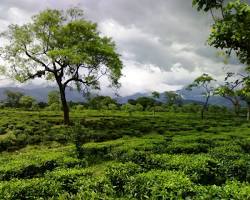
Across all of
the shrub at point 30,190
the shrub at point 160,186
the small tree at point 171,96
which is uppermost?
the small tree at point 171,96

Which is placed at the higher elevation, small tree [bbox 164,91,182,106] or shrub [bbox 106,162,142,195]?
small tree [bbox 164,91,182,106]

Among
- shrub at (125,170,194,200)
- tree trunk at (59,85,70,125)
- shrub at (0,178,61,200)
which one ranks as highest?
tree trunk at (59,85,70,125)

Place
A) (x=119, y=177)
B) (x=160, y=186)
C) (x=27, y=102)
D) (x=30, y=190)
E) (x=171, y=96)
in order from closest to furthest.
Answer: (x=160, y=186) → (x=30, y=190) → (x=119, y=177) → (x=27, y=102) → (x=171, y=96)

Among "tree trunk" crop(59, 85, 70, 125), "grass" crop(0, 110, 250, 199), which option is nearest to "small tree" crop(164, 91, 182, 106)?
"tree trunk" crop(59, 85, 70, 125)

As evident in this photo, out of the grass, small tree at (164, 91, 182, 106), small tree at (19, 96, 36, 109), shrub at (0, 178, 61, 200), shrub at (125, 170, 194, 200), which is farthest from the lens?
small tree at (164, 91, 182, 106)

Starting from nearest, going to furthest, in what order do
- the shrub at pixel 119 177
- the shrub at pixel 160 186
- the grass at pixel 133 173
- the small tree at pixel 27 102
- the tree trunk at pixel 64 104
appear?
the shrub at pixel 160 186 → the grass at pixel 133 173 → the shrub at pixel 119 177 → the tree trunk at pixel 64 104 → the small tree at pixel 27 102

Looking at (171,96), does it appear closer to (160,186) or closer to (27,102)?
(27,102)

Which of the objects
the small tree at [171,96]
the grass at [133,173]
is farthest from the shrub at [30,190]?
the small tree at [171,96]

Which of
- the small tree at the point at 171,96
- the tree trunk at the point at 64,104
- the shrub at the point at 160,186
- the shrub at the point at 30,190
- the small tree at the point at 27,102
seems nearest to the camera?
the shrub at the point at 160,186

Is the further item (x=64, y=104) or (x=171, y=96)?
(x=171, y=96)

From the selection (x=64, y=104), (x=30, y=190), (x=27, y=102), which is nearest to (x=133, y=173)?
(x=30, y=190)

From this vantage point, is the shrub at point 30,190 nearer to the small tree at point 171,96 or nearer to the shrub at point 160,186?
the shrub at point 160,186

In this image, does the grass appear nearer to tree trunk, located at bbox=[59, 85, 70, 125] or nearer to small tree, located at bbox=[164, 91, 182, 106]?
tree trunk, located at bbox=[59, 85, 70, 125]

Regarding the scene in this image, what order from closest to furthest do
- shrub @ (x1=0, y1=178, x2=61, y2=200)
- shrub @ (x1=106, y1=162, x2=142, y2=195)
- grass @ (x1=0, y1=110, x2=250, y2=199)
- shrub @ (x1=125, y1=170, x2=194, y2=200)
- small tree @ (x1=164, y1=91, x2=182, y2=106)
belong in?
1. shrub @ (x1=125, y1=170, x2=194, y2=200)
2. grass @ (x1=0, y1=110, x2=250, y2=199)
3. shrub @ (x1=0, y1=178, x2=61, y2=200)
4. shrub @ (x1=106, y1=162, x2=142, y2=195)
5. small tree @ (x1=164, y1=91, x2=182, y2=106)
